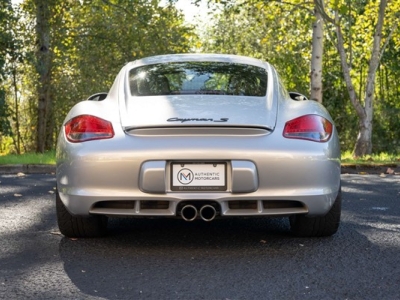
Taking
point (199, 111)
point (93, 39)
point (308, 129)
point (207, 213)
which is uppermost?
point (93, 39)

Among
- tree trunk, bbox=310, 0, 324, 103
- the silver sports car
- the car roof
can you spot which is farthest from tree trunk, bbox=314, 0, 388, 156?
the silver sports car

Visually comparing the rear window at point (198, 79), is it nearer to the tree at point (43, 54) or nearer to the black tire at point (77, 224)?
the black tire at point (77, 224)

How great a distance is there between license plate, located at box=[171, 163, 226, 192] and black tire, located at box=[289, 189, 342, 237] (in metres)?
0.85

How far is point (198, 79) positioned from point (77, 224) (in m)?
1.37

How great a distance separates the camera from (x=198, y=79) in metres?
6.10

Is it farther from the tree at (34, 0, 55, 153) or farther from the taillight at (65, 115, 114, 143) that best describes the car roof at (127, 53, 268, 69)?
the tree at (34, 0, 55, 153)

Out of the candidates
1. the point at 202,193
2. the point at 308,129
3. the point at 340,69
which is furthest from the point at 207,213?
the point at 340,69

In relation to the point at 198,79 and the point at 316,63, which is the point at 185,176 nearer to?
the point at 198,79

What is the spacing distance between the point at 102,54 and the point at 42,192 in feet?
52.3

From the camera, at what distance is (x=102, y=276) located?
4723 millimetres

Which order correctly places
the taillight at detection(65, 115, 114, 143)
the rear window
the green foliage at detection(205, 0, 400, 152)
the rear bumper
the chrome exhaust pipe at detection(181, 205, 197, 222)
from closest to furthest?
the rear bumper
the chrome exhaust pipe at detection(181, 205, 197, 222)
the taillight at detection(65, 115, 114, 143)
the rear window
the green foliage at detection(205, 0, 400, 152)

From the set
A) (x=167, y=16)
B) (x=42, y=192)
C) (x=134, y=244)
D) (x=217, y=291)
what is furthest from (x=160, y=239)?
(x=167, y=16)

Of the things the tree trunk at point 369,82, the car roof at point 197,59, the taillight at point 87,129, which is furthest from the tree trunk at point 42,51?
the taillight at point 87,129

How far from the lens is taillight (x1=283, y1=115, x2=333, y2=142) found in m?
5.42
